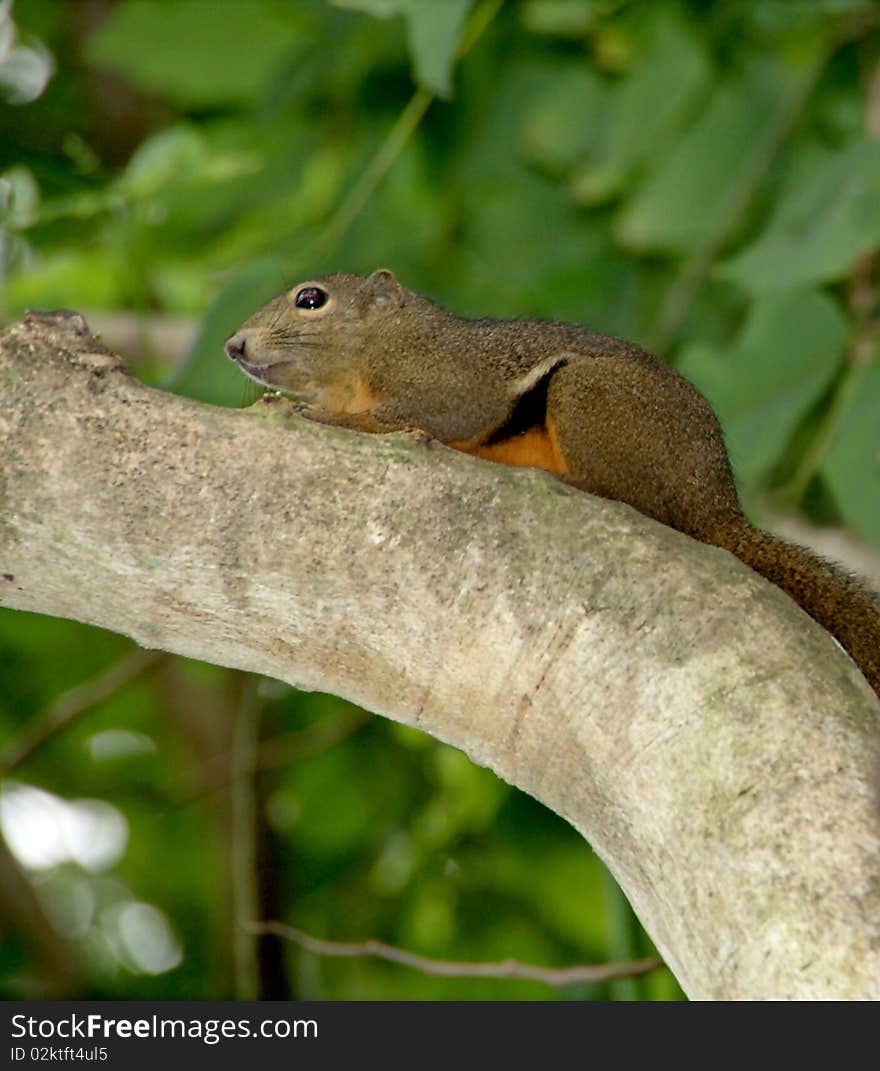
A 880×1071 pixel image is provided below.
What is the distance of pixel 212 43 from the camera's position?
17.1 feet

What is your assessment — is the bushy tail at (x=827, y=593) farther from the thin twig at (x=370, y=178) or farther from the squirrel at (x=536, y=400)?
the thin twig at (x=370, y=178)

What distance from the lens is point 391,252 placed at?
492 centimetres

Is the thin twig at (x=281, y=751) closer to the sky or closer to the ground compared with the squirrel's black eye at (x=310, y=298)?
closer to the ground

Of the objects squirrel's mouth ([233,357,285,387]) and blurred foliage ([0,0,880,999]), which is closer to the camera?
squirrel's mouth ([233,357,285,387])

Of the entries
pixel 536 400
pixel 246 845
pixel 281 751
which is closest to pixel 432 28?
pixel 536 400

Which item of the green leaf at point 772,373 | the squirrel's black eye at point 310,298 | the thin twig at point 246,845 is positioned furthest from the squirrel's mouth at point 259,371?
the thin twig at point 246,845

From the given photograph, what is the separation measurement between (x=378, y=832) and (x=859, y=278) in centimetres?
289

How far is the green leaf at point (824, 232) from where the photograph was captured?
386cm

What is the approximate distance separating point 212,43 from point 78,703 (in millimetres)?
2382

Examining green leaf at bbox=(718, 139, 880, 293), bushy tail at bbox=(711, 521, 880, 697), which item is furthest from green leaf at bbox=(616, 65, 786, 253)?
bushy tail at bbox=(711, 521, 880, 697)

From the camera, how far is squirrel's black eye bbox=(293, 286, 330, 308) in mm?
4086

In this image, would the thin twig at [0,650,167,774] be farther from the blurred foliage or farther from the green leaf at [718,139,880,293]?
the green leaf at [718,139,880,293]

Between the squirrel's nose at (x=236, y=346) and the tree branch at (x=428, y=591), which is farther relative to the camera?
the squirrel's nose at (x=236, y=346)

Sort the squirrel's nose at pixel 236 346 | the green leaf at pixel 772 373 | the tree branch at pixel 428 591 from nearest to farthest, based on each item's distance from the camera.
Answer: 1. the tree branch at pixel 428 591
2. the squirrel's nose at pixel 236 346
3. the green leaf at pixel 772 373
